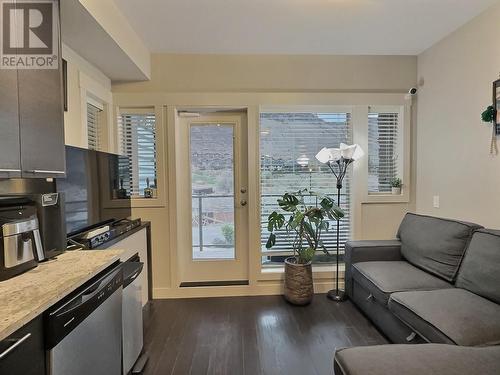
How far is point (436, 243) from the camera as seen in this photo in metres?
2.42

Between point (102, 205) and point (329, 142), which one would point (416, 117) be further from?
point (102, 205)

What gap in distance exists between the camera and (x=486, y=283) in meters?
1.92

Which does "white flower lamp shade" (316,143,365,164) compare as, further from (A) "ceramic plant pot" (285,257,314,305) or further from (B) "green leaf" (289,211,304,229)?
(A) "ceramic plant pot" (285,257,314,305)

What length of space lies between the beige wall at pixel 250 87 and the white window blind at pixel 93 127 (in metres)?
0.26

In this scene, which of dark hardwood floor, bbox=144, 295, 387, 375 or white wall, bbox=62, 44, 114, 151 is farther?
white wall, bbox=62, 44, 114, 151

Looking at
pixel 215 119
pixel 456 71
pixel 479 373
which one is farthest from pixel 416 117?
pixel 479 373

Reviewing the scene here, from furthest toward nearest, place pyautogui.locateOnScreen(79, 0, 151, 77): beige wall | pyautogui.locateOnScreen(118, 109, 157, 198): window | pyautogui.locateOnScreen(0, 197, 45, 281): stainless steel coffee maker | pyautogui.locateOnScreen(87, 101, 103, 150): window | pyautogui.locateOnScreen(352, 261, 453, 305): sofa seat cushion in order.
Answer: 1. pyautogui.locateOnScreen(118, 109, 157, 198): window
2. pyautogui.locateOnScreen(87, 101, 103, 150): window
3. pyautogui.locateOnScreen(352, 261, 453, 305): sofa seat cushion
4. pyautogui.locateOnScreen(79, 0, 151, 77): beige wall
5. pyautogui.locateOnScreen(0, 197, 45, 281): stainless steel coffee maker

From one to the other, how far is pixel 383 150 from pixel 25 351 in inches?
137

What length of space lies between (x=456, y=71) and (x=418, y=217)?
1.42 metres

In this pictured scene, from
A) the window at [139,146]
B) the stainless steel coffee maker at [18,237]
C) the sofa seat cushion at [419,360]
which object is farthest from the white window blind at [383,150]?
the stainless steel coffee maker at [18,237]

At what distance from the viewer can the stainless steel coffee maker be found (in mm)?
1153

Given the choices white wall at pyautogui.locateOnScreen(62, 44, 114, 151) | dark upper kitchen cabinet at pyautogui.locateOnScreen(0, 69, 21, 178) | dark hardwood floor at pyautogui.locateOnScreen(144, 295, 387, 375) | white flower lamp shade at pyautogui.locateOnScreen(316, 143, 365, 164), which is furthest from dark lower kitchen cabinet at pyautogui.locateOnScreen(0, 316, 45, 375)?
white flower lamp shade at pyautogui.locateOnScreen(316, 143, 365, 164)

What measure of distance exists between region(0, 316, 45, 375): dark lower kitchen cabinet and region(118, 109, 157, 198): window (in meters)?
2.26

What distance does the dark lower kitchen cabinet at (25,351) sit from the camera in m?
0.82
